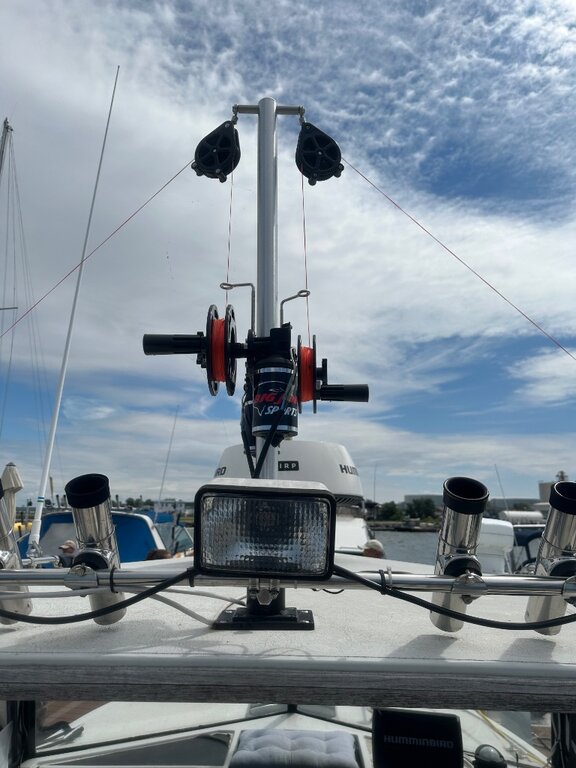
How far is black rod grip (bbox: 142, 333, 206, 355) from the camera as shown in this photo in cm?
291

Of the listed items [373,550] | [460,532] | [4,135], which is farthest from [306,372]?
[4,135]

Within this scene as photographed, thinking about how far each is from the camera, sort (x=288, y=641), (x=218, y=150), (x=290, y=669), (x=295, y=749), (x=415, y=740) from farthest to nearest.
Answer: (x=218, y=150) < (x=295, y=749) < (x=415, y=740) < (x=288, y=641) < (x=290, y=669)

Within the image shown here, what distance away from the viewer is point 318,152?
3729 mm

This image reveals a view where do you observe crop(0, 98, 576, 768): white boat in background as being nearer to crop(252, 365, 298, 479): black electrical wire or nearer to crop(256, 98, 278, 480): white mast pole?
crop(252, 365, 298, 479): black electrical wire

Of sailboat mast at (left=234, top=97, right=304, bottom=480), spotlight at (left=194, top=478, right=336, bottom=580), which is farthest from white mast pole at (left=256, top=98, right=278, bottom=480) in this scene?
spotlight at (left=194, top=478, right=336, bottom=580)

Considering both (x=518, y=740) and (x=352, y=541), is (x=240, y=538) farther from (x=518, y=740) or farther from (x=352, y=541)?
(x=352, y=541)

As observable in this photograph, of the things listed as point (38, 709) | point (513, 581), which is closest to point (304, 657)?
point (513, 581)

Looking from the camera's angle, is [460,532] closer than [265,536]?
No

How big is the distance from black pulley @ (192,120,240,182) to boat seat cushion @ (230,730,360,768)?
303 centimetres

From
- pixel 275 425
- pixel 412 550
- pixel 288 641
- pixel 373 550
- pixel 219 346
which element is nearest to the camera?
pixel 288 641

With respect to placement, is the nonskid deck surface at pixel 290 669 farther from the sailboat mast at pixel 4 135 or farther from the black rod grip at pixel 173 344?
the sailboat mast at pixel 4 135

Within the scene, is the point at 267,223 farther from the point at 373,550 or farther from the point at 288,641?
the point at 373,550

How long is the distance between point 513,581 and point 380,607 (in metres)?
0.82

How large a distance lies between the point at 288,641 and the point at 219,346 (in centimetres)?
149
